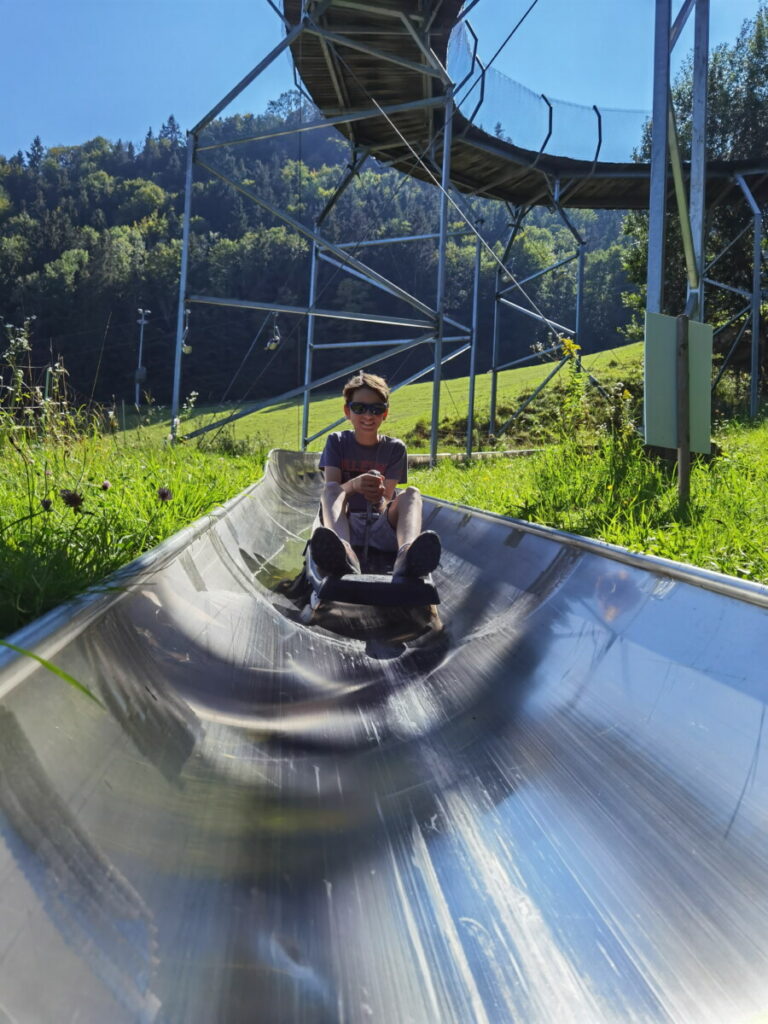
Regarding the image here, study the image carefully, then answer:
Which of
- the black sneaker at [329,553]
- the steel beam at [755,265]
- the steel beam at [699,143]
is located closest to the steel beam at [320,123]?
the steel beam at [699,143]

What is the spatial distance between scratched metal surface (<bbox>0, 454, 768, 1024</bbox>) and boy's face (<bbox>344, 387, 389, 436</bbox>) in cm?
161

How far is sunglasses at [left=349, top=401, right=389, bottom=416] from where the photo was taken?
11.5 ft

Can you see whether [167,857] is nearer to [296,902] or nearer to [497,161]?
[296,902]

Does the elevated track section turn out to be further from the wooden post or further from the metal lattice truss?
the wooden post

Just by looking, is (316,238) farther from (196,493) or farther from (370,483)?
(370,483)

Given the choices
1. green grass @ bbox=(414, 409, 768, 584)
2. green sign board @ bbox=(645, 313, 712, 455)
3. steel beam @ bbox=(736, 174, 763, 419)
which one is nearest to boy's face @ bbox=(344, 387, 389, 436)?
green grass @ bbox=(414, 409, 768, 584)

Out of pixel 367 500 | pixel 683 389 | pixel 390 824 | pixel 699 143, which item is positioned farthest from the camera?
pixel 699 143

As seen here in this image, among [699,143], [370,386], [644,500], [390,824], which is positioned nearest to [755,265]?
[699,143]

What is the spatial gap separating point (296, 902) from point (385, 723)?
76 cm

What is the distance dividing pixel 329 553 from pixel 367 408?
109 centimetres

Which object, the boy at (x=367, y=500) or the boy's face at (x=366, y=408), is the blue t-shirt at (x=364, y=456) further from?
the boy's face at (x=366, y=408)

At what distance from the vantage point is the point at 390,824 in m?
1.46

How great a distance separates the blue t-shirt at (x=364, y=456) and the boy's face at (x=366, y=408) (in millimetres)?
101

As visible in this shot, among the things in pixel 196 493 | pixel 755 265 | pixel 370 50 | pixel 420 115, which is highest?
pixel 420 115
